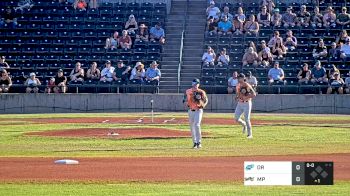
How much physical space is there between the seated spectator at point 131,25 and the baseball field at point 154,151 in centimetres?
636

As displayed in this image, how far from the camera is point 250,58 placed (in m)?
48.6

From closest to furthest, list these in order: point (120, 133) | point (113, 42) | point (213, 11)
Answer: point (120, 133)
point (113, 42)
point (213, 11)

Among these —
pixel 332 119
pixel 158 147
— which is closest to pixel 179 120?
pixel 332 119

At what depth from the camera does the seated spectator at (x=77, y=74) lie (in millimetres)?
48250

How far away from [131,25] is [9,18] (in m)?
6.56

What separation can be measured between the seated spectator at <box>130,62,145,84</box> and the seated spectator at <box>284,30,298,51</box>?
6928 mm

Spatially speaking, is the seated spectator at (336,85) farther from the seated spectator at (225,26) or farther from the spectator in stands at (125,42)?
the spectator in stands at (125,42)

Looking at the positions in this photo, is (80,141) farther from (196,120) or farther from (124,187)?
(124,187)

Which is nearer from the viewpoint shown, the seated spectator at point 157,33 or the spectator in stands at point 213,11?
the seated spectator at point 157,33

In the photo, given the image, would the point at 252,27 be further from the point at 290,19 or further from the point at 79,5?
the point at 79,5

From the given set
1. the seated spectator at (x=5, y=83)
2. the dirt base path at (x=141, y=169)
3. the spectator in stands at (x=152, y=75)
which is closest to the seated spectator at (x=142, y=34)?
the spectator in stands at (x=152, y=75)

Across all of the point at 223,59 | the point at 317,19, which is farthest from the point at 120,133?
the point at 317,19

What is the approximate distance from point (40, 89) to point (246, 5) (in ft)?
38.0

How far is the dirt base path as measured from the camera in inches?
856
